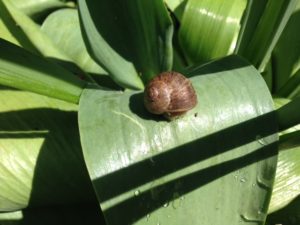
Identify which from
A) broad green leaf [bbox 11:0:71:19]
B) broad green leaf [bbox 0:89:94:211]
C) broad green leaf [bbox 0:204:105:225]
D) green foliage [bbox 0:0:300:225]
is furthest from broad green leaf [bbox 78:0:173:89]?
broad green leaf [bbox 11:0:71:19]

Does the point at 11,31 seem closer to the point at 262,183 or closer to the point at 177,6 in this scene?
the point at 177,6

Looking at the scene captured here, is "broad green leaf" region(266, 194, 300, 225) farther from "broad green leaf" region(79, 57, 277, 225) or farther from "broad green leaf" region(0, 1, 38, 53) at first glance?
"broad green leaf" region(0, 1, 38, 53)

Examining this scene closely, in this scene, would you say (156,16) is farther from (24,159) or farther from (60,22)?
(60,22)

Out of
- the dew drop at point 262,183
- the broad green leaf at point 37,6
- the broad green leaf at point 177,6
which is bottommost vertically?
the broad green leaf at point 37,6

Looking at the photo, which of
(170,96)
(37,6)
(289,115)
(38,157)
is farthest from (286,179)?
(37,6)

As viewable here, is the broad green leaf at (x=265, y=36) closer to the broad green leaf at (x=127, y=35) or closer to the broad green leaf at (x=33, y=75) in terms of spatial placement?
the broad green leaf at (x=127, y=35)

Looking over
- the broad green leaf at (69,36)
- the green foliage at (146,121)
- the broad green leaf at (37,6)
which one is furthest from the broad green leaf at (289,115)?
the broad green leaf at (37,6)
